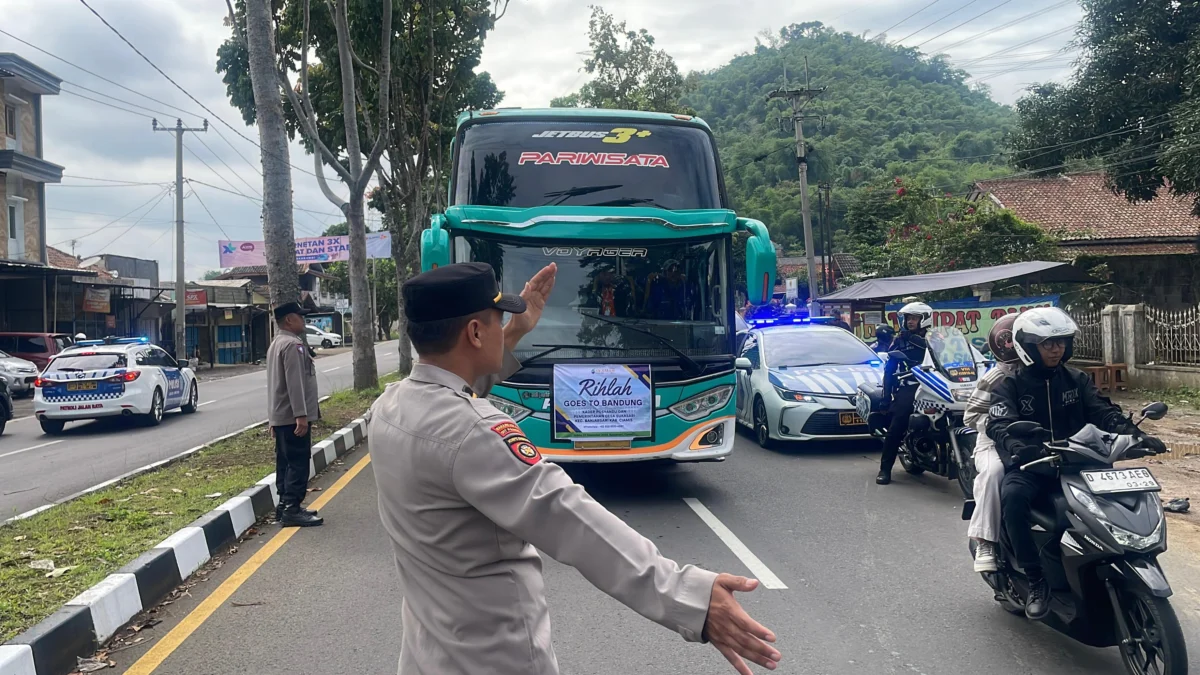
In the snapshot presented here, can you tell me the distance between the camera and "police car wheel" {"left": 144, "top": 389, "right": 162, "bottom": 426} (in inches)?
632

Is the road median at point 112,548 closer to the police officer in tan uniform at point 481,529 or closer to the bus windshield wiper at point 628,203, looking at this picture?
the police officer in tan uniform at point 481,529

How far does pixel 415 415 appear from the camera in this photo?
1.94 m

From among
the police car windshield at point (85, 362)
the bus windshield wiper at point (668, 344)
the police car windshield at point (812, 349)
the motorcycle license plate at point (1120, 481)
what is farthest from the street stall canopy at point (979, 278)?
the police car windshield at point (85, 362)

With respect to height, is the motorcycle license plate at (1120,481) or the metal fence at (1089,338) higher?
the metal fence at (1089,338)

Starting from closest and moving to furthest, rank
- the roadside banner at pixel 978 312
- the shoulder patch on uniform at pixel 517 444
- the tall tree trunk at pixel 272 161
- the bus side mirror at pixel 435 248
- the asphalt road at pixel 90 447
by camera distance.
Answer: the shoulder patch on uniform at pixel 517 444 < the bus side mirror at pixel 435 248 < the asphalt road at pixel 90 447 < the tall tree trunk at pixel 272 161 < the roadside banner at pixel 978 312

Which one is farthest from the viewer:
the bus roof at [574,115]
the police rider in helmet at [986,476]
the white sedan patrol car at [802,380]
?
the white sedan patrol car at [802,380]

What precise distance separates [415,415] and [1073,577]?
3.36 metres

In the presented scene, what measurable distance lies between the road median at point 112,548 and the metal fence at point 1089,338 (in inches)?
556

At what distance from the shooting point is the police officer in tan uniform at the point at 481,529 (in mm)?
1739

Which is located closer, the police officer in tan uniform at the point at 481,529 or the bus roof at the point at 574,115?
the police officer in tan uniform at the point at 481,529

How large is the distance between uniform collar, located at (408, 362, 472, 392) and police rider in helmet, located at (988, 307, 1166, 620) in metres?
3.23

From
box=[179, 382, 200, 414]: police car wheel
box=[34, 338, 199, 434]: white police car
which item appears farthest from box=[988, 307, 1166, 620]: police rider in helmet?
box=[179, 382, 200, 414]: police car wheel

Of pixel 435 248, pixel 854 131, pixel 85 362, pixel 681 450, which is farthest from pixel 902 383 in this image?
pixel 854 131

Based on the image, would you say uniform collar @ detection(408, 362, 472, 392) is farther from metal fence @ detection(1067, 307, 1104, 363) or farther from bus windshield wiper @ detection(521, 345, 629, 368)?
metal fence @ detection(1067, 307, 1104, 363)
